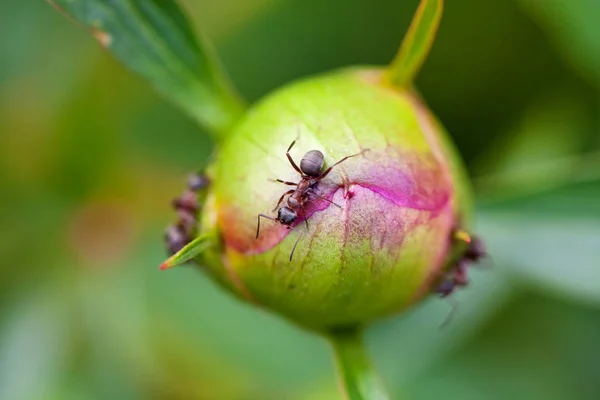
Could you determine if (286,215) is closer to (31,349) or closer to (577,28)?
(577,28)

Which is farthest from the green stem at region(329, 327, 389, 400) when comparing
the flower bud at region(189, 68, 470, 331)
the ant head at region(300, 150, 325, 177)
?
the ant head at region(300, 150, 325, 177)

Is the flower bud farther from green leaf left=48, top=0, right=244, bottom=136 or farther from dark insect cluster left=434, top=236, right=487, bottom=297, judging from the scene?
green leaf left=48, top=0, right=244, bottom=136

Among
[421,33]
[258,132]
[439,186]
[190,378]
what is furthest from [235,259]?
[190,378]

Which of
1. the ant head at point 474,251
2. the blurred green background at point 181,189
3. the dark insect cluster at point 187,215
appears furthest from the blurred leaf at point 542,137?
the dark insect cluster at point 187,215

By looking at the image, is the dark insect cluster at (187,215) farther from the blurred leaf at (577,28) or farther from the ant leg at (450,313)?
the blurred leaf at (577,28)

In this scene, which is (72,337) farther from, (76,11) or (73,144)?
(76,11)
